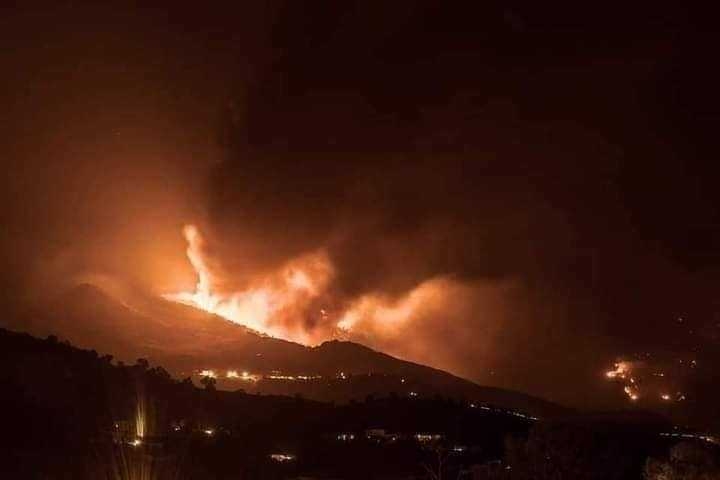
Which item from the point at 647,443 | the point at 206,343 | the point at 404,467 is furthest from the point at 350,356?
the point at 404,467

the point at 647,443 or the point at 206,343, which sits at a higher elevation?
the point at 206,343

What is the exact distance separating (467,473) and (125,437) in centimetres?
1946

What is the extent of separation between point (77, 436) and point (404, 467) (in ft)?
69.0

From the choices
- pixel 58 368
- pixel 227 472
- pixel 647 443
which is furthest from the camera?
pixel 647 443

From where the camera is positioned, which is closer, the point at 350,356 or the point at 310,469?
the point at 310,469

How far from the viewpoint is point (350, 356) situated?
130 metres

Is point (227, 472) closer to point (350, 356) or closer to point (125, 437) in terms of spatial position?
point (125, 437)

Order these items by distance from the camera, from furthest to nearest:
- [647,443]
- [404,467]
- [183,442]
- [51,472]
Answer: [647,443] < [404,467] < [183,442] < [51,472]

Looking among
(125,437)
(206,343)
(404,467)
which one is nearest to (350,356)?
(206,343)

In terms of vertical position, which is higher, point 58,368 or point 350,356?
point 350,356

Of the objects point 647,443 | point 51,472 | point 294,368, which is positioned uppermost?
point 294,368

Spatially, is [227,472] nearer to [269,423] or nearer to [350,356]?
[269,423]

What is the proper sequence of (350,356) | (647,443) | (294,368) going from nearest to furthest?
(647,443), (294,368), (350,356)

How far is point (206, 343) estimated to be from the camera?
12850 centimetres
